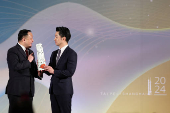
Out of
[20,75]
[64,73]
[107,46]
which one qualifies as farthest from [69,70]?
[107,46]

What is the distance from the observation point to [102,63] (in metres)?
4.57

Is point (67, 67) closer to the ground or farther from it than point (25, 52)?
closer to the ground

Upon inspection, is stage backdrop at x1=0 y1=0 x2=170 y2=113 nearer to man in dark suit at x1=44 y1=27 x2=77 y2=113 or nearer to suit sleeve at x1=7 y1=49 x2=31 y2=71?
man in dark suit at x1=44 y1=27 x2=77 y2=113

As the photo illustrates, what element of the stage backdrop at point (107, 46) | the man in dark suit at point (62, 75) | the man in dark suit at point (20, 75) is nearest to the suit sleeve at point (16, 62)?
the man in dark suit at point (20, 75)

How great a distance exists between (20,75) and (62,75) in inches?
23.1

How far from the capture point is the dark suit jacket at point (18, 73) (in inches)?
123

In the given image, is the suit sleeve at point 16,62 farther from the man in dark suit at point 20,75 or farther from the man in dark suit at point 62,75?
the man in dark suit at point 62,75

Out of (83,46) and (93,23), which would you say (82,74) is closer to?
(83,46)

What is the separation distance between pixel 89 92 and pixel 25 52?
1.71 m

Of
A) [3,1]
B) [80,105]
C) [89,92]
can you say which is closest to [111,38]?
[89,92]

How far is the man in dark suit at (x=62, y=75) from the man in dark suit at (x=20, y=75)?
30 cm

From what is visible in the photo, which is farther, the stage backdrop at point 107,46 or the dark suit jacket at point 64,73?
the stage backdrop at point 107,46

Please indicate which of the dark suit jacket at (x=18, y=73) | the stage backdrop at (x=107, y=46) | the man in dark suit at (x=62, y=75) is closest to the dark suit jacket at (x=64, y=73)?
the man in dark suit at (x=62, y=75)

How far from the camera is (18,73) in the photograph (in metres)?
3.23
